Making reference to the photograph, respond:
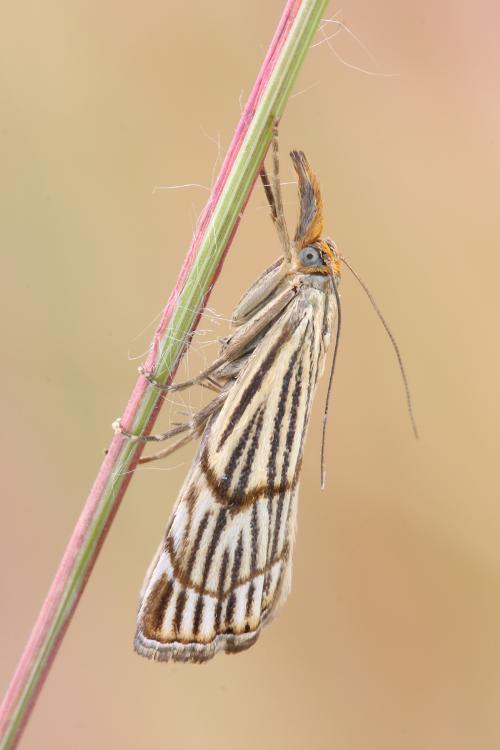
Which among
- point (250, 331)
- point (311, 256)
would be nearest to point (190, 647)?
point (250, 331)

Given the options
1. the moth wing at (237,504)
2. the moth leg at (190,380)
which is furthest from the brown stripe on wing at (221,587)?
the moth leg at (190,380)

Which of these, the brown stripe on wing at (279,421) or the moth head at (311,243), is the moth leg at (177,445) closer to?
the brown stripe on wing at (279,421)

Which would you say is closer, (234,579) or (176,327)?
(176,327)

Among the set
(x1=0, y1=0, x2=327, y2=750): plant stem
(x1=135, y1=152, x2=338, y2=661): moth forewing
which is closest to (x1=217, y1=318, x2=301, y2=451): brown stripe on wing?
(x1=135, y1=152, x2=338, y2=661): moth forewing

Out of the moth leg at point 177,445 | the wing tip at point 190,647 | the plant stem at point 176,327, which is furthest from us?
the moth leg at point 177,445

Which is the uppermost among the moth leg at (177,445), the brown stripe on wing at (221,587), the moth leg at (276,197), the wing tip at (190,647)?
the moth leg at (276,197)

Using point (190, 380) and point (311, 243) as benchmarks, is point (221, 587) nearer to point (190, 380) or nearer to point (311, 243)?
point (190, 380)

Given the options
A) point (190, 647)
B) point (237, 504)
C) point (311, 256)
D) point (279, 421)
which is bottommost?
point (190, 647)

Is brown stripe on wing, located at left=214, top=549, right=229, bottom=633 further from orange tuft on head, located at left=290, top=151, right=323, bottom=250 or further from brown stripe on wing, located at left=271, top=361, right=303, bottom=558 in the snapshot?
orange tuft on head, located at left=290, top=151, right=323, bottom=250
